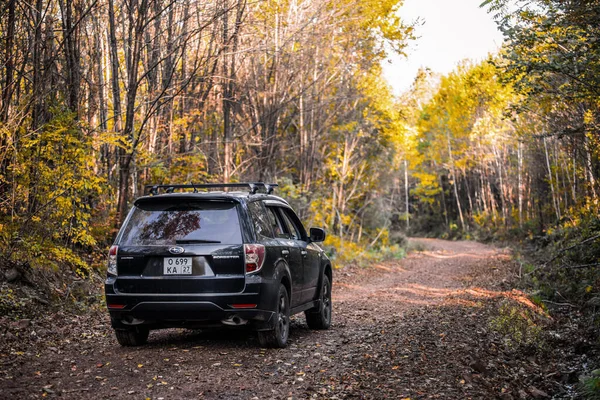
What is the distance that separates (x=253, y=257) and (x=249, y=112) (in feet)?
43.8

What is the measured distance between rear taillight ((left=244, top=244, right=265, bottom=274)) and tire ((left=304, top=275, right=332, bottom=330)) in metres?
2.55

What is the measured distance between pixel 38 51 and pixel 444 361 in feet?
28.1

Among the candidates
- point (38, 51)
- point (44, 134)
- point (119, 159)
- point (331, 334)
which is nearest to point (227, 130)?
point (119, 159)

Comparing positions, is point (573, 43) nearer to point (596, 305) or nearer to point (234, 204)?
point (596, 305)

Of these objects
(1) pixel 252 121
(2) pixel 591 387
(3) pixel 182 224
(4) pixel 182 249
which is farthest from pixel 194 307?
(1) pixel 252 121

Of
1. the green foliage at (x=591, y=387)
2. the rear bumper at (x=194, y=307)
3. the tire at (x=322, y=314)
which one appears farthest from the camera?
the tire at (x=322, y=314)

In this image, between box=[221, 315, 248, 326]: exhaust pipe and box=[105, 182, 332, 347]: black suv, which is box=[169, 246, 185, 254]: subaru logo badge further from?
box=[221, 315, 248, 326]: exhaust pipe

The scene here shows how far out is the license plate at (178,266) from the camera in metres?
7.26

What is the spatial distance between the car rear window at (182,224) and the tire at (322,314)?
275 centimetres

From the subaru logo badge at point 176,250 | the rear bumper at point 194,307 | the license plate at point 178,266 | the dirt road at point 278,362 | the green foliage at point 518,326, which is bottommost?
the green foliage at point 518,326

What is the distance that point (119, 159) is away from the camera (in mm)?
13406

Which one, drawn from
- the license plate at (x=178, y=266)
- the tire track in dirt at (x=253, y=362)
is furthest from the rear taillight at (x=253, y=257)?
the tire track in dirt at (x=253, y=362)

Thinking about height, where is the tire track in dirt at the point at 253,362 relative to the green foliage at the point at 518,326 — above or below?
above

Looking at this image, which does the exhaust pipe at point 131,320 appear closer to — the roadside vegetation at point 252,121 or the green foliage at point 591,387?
the roadside vegetation at point 252,121
